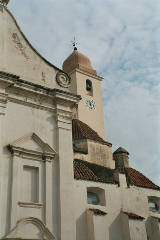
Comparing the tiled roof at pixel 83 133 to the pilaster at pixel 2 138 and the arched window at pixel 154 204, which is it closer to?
the arched window at pixel 154 204

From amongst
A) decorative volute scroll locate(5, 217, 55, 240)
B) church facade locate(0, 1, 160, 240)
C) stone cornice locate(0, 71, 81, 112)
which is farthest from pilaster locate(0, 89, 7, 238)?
decorative volute scroll locate(5, 217, 55, 240)

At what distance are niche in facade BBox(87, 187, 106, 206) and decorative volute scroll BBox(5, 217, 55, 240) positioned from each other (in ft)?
14.3

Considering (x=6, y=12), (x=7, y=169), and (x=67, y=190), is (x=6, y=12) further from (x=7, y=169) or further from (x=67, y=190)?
(x=67, y=190)

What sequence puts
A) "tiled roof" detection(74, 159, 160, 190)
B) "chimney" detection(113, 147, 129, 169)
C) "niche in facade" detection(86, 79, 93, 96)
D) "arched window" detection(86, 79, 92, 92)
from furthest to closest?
1. "arched window" detection(86, 79, 92, 92)
2. "niche in facade" detection(86, 79, 93, 96)
3. "chimney" detection(113, 147, 129, 169)
4. "tiled roof" detection(74, 159, 160, 190)

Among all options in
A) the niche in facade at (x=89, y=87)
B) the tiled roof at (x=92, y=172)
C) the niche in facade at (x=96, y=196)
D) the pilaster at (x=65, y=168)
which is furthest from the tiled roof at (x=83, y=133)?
the niche in facade at (x=89, y=87)

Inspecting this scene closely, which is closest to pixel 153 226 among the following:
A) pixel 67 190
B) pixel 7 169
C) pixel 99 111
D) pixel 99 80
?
pixel 67 190

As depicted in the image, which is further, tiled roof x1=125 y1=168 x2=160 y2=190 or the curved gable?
tiled roof x1=125 y1=168 x2=160 y2=190

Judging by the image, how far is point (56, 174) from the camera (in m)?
12.4

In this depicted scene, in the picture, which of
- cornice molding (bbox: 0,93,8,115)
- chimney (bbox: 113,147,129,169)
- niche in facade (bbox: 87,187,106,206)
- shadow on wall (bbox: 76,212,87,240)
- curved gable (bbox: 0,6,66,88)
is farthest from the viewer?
chimney (bbox: 113,147,129,169)

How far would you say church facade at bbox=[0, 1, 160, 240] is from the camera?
36.6ft

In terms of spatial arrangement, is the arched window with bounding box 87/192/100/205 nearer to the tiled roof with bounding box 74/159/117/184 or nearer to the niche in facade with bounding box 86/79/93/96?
the tiled roof with bounding box 74/159/117/184

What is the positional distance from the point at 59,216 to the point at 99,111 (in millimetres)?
19858

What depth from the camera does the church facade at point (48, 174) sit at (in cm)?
1116

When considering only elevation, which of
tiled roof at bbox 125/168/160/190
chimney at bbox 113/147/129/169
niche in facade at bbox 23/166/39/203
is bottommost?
niche in facade at bbox 23/166/39/203
